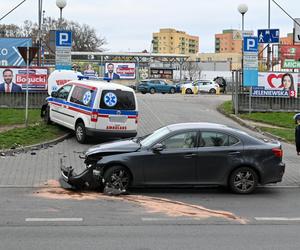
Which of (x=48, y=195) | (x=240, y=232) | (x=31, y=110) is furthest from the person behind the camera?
(x=31, y=110)

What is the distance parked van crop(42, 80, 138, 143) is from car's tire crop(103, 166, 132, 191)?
6447 millimetres

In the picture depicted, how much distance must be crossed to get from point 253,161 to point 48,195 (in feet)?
13.3

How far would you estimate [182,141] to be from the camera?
35.6ft

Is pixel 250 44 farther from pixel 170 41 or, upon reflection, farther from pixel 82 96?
pixel 170 41

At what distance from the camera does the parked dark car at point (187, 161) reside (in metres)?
10.5

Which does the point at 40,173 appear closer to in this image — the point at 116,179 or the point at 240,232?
the point at 116,179

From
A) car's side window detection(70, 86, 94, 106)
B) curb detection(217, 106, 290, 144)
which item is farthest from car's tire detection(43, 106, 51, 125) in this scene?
curb detection(217, 106, 290, 144)

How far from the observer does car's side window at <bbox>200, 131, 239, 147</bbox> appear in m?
10.9

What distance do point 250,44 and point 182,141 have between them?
15.1 meters

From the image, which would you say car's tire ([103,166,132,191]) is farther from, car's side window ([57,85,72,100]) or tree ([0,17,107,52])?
tree ([0,17,107,52])

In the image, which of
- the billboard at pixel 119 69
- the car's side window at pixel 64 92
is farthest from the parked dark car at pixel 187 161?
the billboard at pixel 119 69

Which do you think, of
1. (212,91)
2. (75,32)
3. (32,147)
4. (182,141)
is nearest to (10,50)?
(32,147)

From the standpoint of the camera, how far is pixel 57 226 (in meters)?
7.85

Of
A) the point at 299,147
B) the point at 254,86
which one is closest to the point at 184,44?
the point at 254,86
